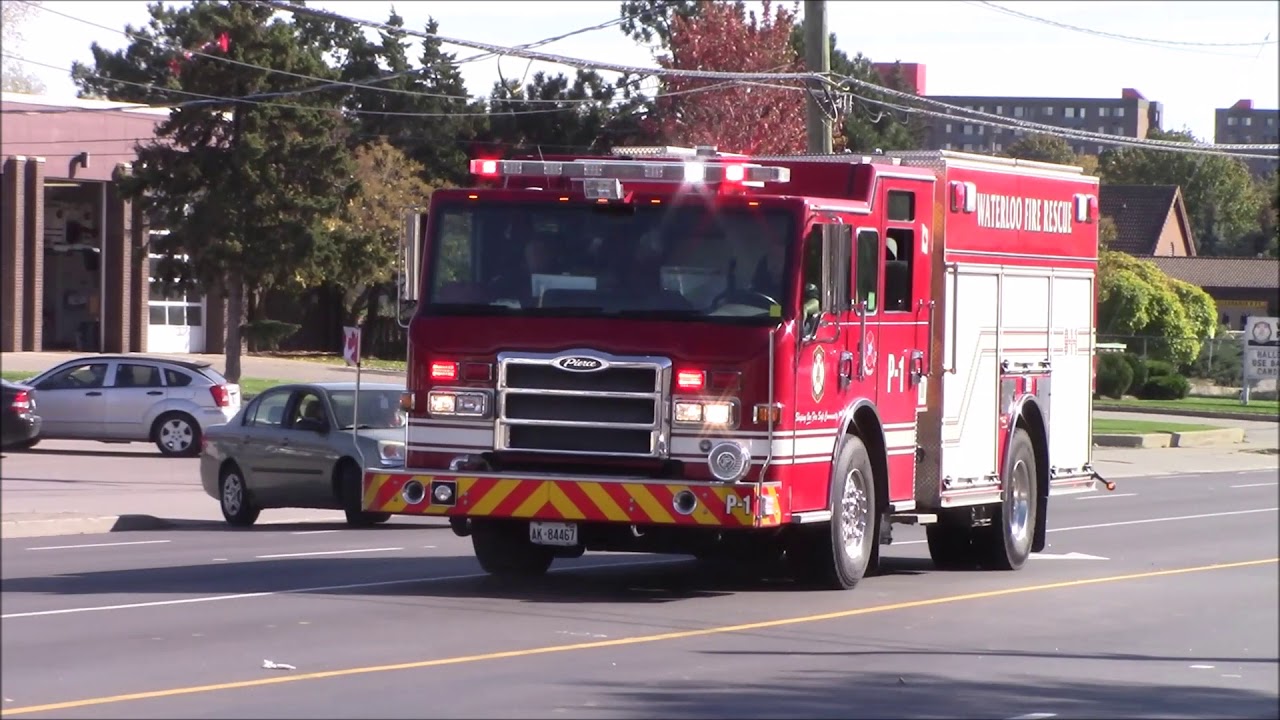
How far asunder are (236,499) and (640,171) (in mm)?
8401

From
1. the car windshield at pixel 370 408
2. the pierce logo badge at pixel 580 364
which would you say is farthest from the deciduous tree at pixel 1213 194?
the car windshield at pixel 370 408

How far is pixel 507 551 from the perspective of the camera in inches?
560

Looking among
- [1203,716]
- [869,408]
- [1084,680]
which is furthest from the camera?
[869,408]

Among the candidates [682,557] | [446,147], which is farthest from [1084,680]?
[446,147]

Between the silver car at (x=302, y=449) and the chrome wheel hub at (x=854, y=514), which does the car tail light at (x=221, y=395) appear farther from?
the chrome wheel hub at (x=854, y=514)

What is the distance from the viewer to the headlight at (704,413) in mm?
12188

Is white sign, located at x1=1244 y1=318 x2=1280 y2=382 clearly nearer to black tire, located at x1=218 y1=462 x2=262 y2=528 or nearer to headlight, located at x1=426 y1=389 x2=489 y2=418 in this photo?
black tire, located at x1=218 y1=462 x2=262 y2=528

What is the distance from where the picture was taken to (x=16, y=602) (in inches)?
488

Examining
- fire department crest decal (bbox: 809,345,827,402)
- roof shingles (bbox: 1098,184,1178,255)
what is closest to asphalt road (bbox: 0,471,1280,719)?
fire department crest decal (bbox: 809,345,827,402)

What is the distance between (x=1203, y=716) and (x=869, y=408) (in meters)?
5.14

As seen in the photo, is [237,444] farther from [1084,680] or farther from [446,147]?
[446,147]

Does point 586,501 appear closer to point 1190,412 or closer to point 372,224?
point 1190,412

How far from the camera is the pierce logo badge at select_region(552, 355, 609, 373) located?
12336 mm

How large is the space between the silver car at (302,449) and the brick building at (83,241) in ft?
97.1
